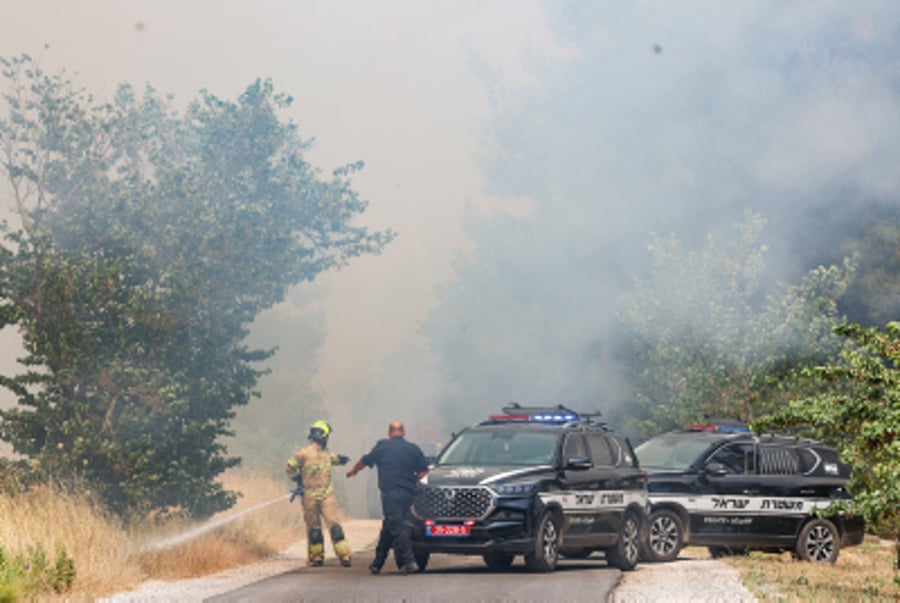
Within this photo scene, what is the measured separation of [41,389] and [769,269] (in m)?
23.7

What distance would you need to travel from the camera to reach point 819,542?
67.8ft

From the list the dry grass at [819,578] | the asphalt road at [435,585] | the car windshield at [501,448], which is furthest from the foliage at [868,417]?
the car windshield at [501,448]

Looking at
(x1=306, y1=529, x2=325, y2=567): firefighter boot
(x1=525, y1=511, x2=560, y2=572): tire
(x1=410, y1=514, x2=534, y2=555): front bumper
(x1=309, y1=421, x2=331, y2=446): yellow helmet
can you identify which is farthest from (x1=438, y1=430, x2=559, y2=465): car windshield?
(x1=306, y1=529, x2=325, y2=567): firefighter boot

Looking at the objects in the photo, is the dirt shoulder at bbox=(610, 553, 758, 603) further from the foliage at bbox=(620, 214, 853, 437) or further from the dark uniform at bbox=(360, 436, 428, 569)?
the foliage at bbox=(620, 214, 853, 437)

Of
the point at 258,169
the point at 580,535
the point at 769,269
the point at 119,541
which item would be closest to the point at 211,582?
the point at 119,541

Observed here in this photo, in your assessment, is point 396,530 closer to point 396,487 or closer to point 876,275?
point 396,487

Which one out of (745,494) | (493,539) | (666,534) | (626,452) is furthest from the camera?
(745,494)

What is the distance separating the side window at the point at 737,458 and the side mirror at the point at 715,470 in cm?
11

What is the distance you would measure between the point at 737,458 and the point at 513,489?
5795 millimetres

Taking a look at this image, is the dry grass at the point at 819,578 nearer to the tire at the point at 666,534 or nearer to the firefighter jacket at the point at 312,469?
the tire at the point at 666,534

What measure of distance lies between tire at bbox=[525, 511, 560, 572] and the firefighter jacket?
3062 mm

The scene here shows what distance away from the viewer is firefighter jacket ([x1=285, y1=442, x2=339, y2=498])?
18.0 m

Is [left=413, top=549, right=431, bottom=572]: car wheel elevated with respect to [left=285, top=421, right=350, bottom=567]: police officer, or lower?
lower

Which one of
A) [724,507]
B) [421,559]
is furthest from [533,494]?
[724,507]
